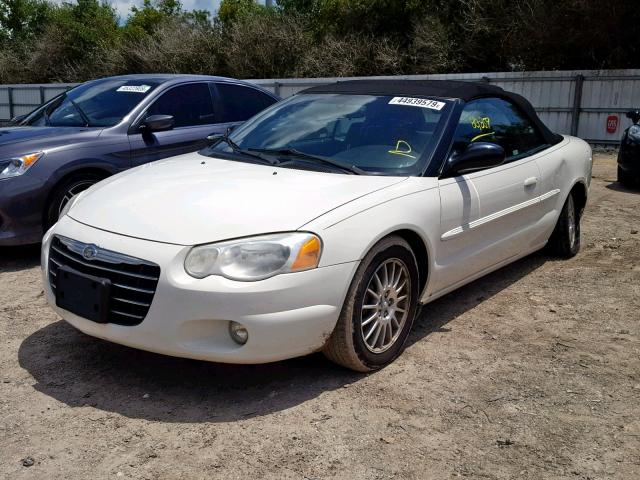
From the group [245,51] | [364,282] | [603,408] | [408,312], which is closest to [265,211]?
[364,282]

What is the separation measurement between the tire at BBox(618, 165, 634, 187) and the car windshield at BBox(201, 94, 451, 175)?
6007 mm

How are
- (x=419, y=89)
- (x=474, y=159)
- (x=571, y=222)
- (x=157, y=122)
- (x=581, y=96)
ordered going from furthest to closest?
1. (x=581, y=96)
2. (x=157, y=122)
3. (x=571, y=222)
4. (x=419, y=89)
5. (x=474, y=159)

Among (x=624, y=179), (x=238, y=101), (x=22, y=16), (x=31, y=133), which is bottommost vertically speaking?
(x=624, y=179)

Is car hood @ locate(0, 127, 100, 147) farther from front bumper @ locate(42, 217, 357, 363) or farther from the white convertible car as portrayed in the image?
front bumper @ locate(42, 217, 357, 363)

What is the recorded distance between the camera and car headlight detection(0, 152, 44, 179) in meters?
5.47

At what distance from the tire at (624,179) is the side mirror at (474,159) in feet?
20.0

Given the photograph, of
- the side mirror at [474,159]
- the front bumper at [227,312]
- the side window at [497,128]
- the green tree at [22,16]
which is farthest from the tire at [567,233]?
the green tree at [22,16]

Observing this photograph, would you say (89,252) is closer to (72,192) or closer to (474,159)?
(474,159)

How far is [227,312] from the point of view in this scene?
312 centimetres

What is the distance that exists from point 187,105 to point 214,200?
3640 mm

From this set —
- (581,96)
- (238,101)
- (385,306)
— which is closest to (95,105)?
(238,101)

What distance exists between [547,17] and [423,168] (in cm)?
1483

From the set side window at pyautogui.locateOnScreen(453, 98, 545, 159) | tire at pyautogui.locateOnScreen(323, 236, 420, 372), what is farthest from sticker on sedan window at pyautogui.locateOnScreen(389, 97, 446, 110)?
tire at pyautogui.locateOnScreen(323, 236, 420, 372)

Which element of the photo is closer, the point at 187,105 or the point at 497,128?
the point at 497,128
